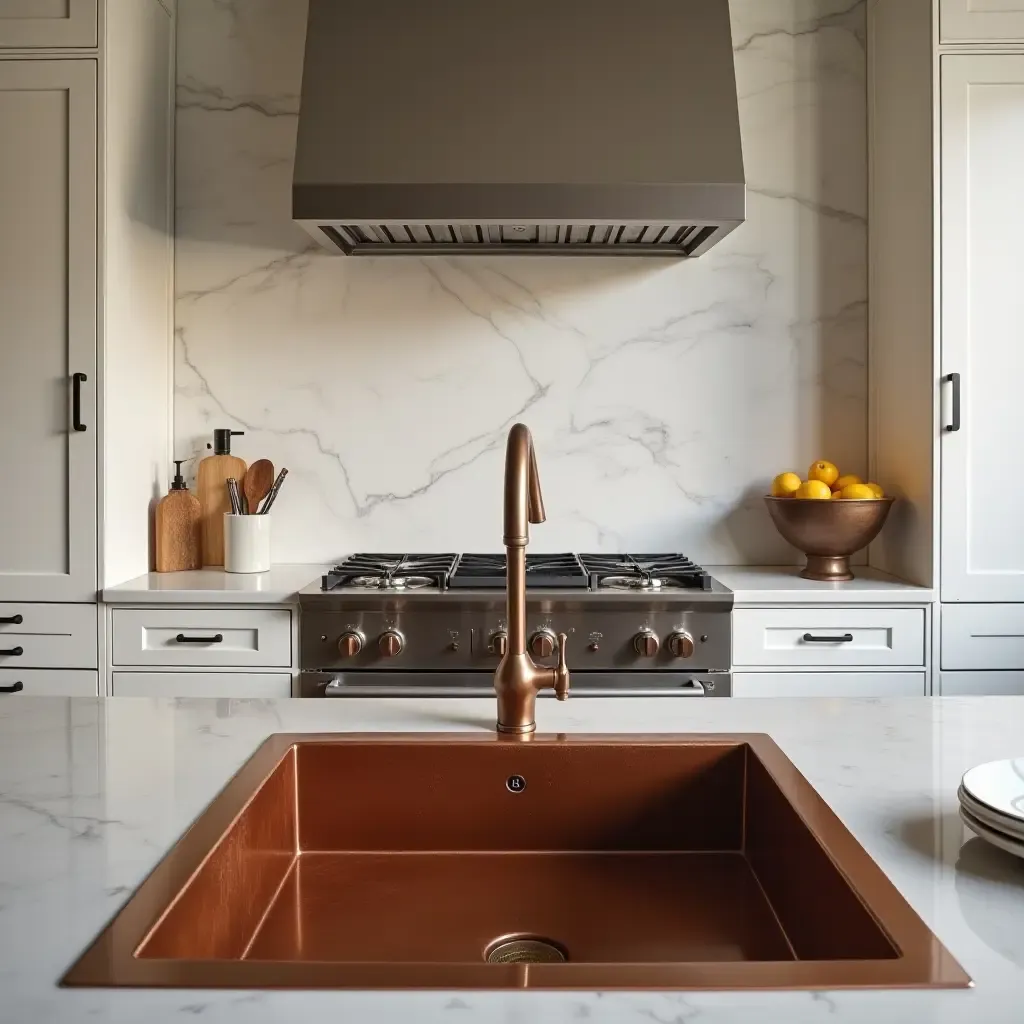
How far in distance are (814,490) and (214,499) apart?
5.33ft

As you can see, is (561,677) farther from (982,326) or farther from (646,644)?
(982,326)

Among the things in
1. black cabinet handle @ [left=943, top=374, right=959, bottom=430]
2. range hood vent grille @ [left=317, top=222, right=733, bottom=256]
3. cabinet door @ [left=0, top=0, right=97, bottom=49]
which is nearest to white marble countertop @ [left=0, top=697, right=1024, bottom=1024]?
black cabinet handle @ [left=943, top=374, right=959, bottom=430]

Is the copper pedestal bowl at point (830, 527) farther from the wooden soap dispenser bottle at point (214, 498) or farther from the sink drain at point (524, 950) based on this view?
the sink drain at point (524, 950)

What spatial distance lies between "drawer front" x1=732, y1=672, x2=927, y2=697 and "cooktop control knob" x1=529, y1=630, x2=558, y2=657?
1.51 ft

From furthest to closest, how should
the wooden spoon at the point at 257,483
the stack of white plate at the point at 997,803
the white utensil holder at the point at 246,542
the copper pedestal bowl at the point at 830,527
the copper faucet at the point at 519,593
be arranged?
the wooden spoon at the point at 257,483 → the white utensil holder at the point at 246,542 → the copper pedestal bowl at the point at 830,527 → the copper faucet at the point at 519,593 → the stack of white plate at the point at 997,803

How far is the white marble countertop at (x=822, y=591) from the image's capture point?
2.54 meters

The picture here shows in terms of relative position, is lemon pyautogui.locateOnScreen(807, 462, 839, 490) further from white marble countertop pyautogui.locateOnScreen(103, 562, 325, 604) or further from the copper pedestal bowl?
white marble countertop pyautogui.locateOnScreen(103, 562, 325, 604)

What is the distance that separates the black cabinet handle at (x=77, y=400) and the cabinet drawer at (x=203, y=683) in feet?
1.96

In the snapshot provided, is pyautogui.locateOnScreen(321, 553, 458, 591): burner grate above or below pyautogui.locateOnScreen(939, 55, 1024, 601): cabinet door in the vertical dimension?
below

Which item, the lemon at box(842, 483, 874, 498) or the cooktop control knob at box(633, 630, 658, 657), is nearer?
the cooktop control knob at box(633, 630, 658, 657)

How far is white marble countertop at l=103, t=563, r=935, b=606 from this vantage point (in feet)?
8.29

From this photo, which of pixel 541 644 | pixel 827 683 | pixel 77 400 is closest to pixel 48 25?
pixel 77 400

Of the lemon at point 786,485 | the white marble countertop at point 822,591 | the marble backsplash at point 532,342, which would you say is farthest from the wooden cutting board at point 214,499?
the lemon at point 786,485

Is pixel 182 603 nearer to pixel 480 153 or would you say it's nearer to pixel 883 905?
pixel 480 153
